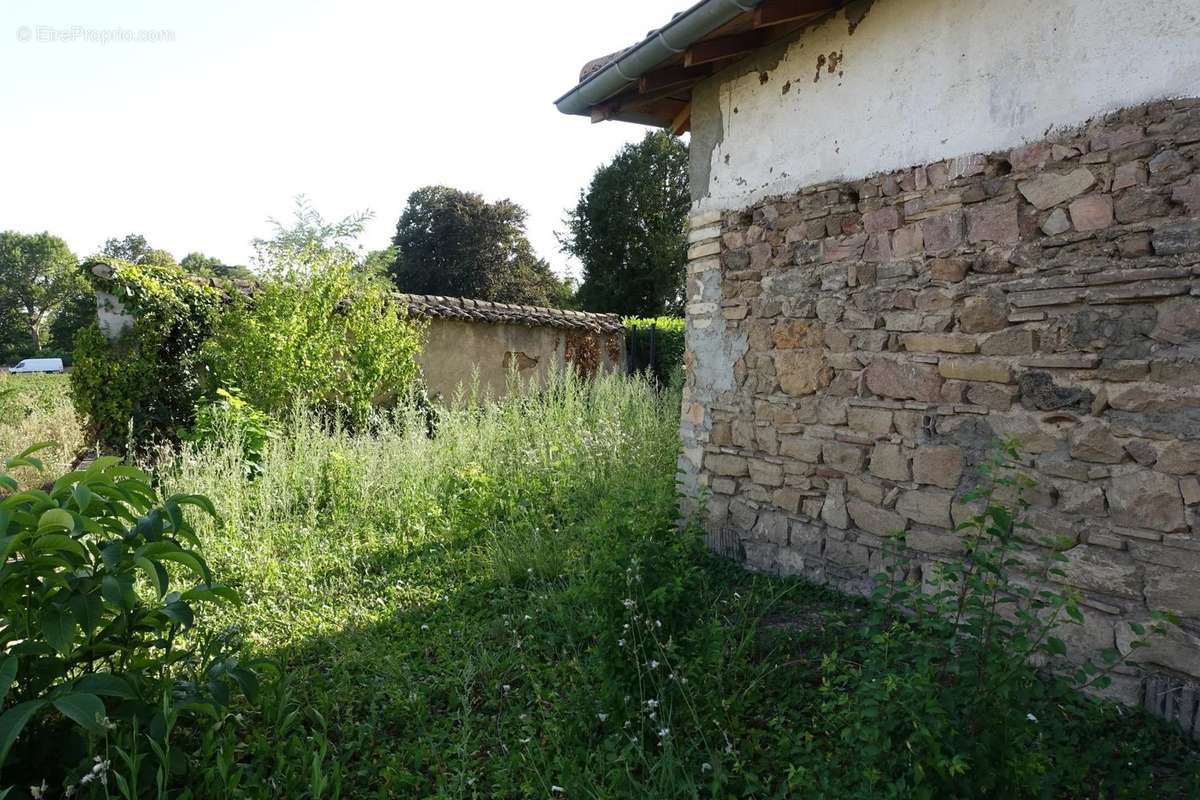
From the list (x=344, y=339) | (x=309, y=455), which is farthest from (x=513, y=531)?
(x=344, y=339)

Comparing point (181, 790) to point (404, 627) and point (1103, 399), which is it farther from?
point (1103, 399)

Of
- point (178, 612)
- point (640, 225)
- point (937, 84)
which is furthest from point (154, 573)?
point (640, 225)

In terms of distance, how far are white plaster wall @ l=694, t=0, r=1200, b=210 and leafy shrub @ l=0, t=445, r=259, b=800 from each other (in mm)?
3490

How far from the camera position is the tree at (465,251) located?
2788 cm

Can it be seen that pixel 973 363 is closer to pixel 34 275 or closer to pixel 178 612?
pixel 178 612

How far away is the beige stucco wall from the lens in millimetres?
10523

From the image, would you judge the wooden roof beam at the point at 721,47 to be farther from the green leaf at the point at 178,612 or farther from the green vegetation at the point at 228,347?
the green vegetation at the point at 228,347

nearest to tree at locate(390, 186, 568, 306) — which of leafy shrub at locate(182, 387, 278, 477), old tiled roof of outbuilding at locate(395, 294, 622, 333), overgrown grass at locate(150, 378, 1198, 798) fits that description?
old tiled roof of outbuilding at locate(395, 294, 622, 333)

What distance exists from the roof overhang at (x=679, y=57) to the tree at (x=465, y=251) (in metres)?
22.9

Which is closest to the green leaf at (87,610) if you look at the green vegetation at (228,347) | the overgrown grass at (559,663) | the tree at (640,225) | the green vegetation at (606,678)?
the green vegetation at (606,678)

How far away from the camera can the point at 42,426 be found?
8.89 meters

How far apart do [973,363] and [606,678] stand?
2137 millimetres

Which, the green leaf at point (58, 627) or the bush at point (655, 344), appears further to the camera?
the bush at point (655, 344)

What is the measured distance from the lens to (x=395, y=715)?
3.02m
